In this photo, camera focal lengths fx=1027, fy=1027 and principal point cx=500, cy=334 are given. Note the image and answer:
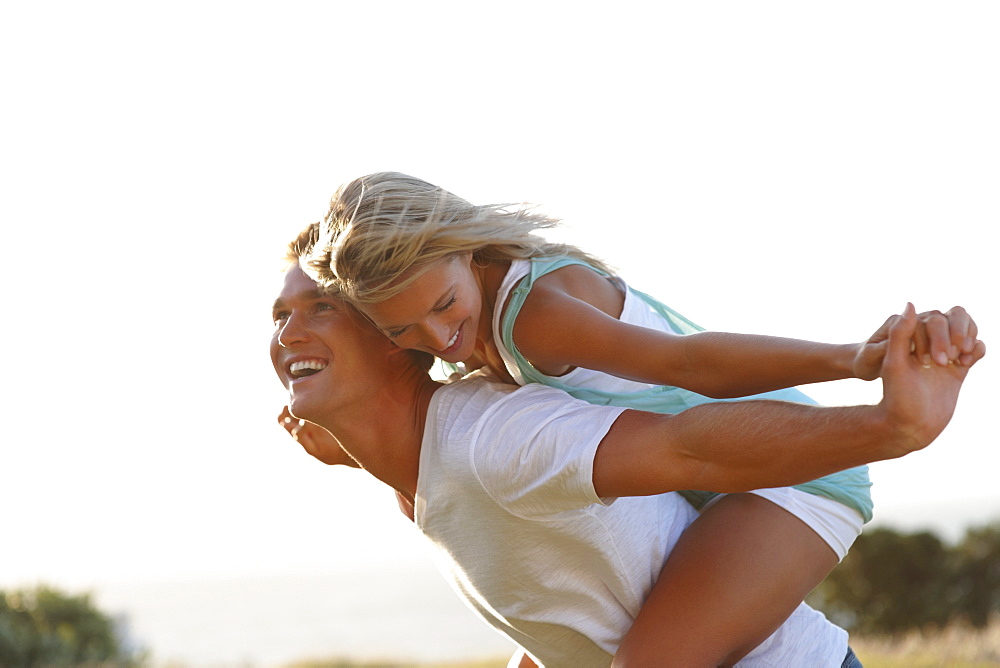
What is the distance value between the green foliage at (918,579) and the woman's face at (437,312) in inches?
394

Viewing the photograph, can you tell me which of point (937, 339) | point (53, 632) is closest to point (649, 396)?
point (937, 339)

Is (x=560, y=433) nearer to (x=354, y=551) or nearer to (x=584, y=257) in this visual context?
(x=584, y=257)

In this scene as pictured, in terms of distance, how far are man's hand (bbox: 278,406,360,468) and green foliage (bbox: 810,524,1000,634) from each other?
9.56m

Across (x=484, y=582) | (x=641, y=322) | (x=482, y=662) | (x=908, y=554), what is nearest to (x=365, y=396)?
(x=484, y=582)

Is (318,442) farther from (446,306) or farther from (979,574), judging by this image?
(979,574)

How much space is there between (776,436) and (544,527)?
2.77ft

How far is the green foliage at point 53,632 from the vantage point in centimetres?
1019

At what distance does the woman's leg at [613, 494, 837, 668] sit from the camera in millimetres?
2979

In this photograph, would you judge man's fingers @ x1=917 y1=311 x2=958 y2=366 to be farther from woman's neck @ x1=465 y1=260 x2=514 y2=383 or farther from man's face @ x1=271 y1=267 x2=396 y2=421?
man's face @ x1=271 y1=267 x2=396 y2=421

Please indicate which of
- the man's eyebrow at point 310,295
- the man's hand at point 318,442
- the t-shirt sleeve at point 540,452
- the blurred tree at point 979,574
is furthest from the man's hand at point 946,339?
the blurred tree at point 979,574

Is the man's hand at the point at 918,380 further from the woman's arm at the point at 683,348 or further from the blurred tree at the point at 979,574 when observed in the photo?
the blurred tree at the point at 979,574

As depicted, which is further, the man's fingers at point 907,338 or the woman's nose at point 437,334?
the woman's nose at point 437,334

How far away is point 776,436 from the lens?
2.41 m

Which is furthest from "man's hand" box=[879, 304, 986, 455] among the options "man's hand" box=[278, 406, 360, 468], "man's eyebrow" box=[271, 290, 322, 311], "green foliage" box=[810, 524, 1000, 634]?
"green foliage" box=[810, 524, 1000, 634]
